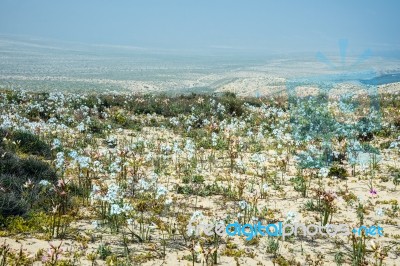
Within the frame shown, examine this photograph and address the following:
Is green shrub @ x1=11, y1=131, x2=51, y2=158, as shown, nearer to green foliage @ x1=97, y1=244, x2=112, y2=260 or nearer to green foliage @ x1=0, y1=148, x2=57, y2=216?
green foliage @ x1=0, y1=148, x2=57, y2=216

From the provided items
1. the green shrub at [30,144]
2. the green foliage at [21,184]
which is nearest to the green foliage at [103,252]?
the green foliage at [21,184]

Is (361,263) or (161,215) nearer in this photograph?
(361,263)

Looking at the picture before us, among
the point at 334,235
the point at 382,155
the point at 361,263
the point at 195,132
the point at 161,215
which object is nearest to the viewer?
the point at 361,263

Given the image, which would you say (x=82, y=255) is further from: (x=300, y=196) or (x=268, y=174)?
(x=268, y=174)

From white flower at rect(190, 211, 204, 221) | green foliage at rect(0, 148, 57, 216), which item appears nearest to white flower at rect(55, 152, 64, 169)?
green foliage at rect(0, 148, 57, 216)

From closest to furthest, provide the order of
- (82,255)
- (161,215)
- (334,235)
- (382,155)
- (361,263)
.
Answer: (361,263)
(82,255)
(334,235)
(161,215)
(382,155)

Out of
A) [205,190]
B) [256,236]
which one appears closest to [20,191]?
[205,190]

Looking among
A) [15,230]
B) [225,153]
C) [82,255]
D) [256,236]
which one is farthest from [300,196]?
[15,230]
